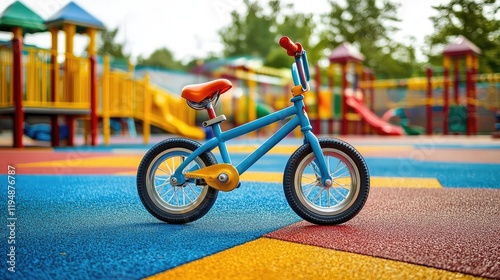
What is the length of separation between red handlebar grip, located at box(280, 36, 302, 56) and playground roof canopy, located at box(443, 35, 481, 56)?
54.1ft

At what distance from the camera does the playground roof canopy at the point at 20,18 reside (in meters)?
9.52

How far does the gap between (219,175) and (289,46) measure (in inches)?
29.1

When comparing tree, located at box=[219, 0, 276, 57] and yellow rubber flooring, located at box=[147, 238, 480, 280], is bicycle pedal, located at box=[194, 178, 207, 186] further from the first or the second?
tree, located at box=[219, 0, 276, 57]

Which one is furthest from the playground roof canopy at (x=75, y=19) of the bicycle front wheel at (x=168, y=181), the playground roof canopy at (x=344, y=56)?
the playground roof canopy at (x=344, y=56)

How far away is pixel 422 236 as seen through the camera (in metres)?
2.11

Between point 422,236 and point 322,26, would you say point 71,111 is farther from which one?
point 322,26

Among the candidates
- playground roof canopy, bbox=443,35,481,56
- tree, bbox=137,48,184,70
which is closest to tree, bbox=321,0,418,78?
playground roof canopy, bbox=443,35,481,56

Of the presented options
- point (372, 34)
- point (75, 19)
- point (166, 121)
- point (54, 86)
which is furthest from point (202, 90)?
point (372, 34)

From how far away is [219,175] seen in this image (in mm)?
2418

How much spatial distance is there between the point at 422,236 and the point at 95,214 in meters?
1.70

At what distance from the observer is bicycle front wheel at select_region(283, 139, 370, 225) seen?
2.37m

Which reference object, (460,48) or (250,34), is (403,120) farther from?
(250,34)

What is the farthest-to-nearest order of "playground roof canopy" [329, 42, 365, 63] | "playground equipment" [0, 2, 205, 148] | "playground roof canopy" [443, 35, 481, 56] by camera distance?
"playground roof canopy" [329, 42, 365, 63] < "playground roof canopy" [443, 35, 481, 56] < "playground equipment" [0, 2, 205, 148]

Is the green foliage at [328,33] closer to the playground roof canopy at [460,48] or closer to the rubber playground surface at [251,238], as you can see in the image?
the playground roof canopy at [460,48]
